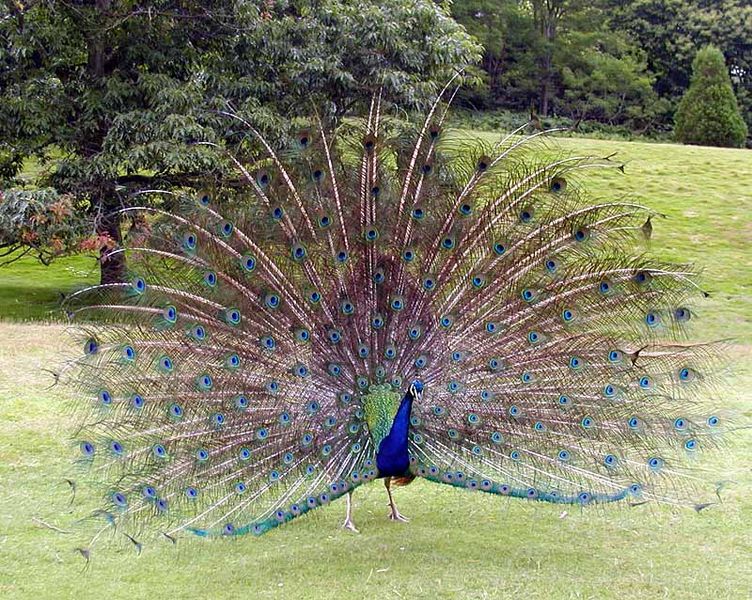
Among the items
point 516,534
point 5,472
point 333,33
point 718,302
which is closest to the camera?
point 516,534

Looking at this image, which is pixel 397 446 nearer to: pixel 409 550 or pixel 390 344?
pixel 390 344

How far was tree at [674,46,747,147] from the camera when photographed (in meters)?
34.1

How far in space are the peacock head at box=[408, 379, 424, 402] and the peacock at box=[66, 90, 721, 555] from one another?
0.01 metres

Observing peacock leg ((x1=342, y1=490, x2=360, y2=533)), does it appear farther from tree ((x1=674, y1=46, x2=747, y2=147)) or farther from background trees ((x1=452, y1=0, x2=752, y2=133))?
background trees ((x1=452, y1=0, x2=752, y2=133))

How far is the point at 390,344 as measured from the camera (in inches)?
220

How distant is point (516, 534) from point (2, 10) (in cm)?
1126

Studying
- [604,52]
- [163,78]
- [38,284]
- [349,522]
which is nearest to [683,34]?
[604,52]

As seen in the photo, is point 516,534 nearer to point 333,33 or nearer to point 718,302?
point 333,33

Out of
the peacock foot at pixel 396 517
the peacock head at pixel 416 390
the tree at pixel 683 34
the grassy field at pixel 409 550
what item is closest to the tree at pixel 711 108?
the tree at pixel 683 34

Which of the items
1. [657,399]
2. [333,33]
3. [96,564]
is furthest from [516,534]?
[333,33]

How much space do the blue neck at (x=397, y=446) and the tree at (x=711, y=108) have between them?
1256 inches

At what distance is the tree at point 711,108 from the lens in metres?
34.1

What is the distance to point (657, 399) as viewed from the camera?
542 cm

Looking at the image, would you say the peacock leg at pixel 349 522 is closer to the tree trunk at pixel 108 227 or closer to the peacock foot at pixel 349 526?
the peacock foot at pixel 349 526
